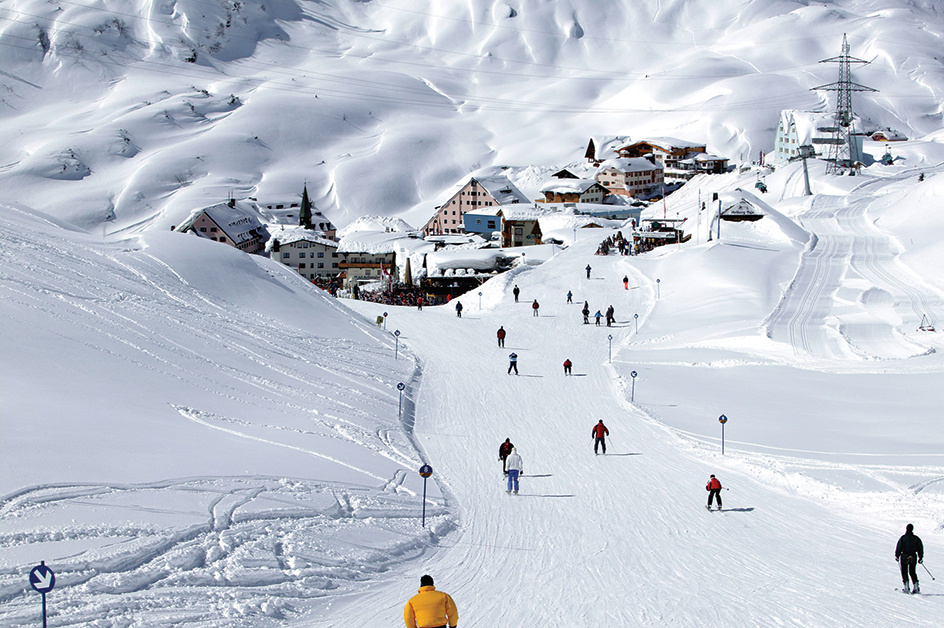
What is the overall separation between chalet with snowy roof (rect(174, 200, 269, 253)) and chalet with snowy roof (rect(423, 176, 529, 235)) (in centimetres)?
1713

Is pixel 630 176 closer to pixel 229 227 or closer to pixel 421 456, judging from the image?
pixel 229 227

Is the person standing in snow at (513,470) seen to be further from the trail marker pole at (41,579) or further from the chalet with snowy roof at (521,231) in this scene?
the chalet with snowy roof at (521,231)

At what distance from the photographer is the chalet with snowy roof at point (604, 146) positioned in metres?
113

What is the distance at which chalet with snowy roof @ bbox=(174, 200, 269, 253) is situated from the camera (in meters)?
74.6

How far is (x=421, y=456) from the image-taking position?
15906mm

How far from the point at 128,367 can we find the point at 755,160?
354 feet

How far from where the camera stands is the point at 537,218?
70.5 meters

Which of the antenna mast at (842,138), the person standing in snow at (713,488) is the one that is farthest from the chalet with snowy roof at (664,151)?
the person standing in snow at (713,488)

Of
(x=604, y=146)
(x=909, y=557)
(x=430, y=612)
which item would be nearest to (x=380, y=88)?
(x=604, y=146)

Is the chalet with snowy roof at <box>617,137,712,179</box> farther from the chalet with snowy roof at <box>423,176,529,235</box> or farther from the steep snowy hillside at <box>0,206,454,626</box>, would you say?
the steep snowy hillside at <box>0,206,454,626</box>

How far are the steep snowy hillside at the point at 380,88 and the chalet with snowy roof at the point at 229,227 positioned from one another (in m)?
17.8

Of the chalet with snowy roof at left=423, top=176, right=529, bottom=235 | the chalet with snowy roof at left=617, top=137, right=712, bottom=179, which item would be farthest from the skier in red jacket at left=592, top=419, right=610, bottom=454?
the chalet with snowy roof at left=617, top=137, right=712, bottom=179

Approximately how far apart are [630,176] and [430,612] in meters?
91.6

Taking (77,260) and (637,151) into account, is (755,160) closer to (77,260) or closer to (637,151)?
(637,151)
